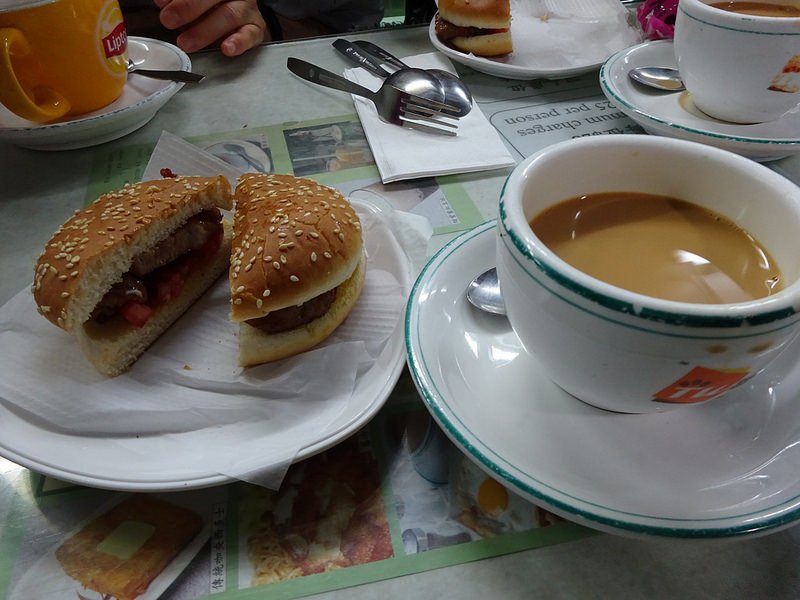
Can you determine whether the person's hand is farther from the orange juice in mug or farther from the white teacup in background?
the white teacup in background

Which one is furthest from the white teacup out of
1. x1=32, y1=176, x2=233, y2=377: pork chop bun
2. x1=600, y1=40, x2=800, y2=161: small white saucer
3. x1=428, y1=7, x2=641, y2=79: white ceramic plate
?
x1=428, y1=7, x2=641, y2=79: white ceramic plate

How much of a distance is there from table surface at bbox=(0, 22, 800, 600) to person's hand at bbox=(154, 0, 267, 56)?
41mm

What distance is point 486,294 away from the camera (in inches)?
27.3

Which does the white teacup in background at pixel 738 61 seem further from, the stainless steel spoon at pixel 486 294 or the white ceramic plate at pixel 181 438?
the white ceramic plate at pixel 181 438

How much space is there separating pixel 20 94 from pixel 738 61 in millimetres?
1271

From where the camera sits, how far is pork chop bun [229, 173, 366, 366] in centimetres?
80

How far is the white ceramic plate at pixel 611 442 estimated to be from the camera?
47 cm

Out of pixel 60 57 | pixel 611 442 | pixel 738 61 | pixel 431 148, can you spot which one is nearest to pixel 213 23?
pixel 60 57

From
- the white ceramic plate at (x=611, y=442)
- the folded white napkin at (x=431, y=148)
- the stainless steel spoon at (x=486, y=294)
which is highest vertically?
the stainless steel spoon at (x=486, y=294)

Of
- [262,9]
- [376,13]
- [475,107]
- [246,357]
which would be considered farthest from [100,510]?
[376,13]

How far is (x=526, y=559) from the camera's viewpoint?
57 cm

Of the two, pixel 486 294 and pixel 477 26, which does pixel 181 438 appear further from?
pixel 477 26

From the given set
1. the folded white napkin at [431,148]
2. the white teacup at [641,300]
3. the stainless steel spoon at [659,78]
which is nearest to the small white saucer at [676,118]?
the stainless steel spoon at [659,78]

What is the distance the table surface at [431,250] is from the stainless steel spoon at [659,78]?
0.87 ft
